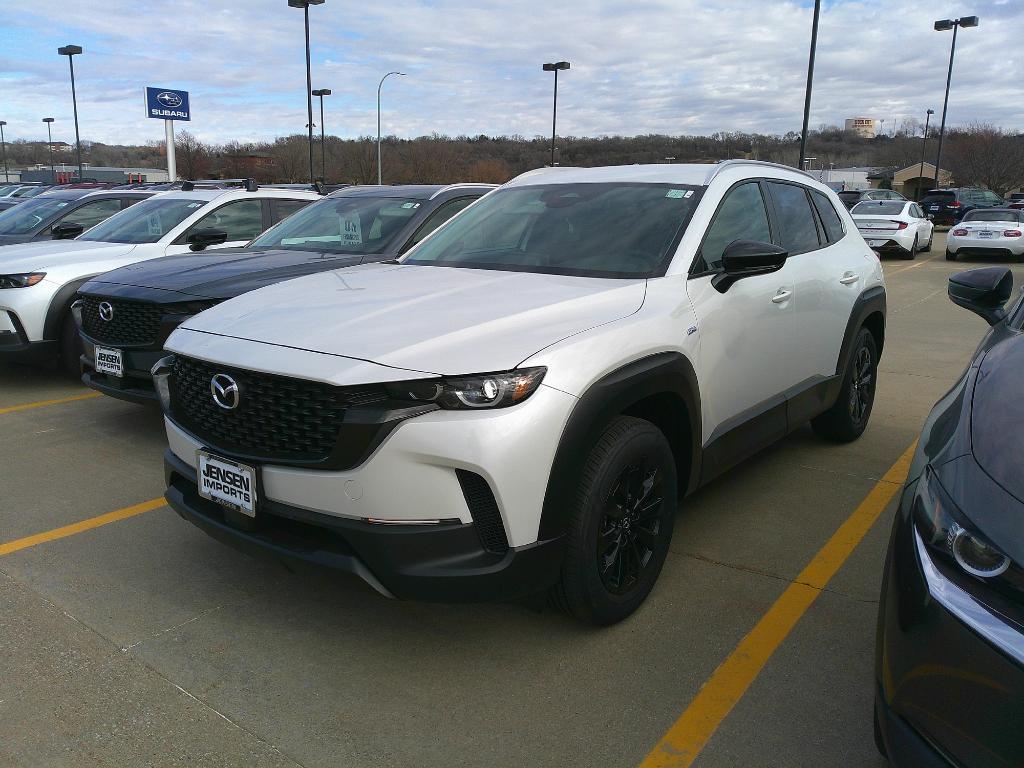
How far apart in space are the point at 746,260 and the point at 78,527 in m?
3.44

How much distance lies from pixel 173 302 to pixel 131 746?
314 cm

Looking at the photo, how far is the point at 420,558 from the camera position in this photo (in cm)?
262

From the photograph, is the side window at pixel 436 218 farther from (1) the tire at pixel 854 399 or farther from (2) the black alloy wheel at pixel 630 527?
(2) the black alloy wheel at pixel 630 527

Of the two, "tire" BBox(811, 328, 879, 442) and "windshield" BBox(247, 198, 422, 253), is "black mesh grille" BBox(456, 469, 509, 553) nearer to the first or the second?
"tire" BBox(811, 328, 879, 442)

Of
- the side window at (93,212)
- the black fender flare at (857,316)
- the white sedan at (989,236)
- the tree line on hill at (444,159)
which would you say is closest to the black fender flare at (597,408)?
the black fender flare at (857,316)

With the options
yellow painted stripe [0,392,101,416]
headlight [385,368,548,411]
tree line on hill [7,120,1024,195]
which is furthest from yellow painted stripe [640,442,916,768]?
tree line on hill [7,120,1024,195]

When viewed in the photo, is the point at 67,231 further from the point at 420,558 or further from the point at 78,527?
the point at 420,558

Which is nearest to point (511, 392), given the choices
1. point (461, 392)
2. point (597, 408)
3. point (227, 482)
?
point (461, 392)

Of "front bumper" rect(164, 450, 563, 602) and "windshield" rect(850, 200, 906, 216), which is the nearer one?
"front bumper" rect(164, 450, 563, 602)

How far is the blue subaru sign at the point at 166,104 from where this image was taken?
859 inches

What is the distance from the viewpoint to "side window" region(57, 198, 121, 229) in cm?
1101

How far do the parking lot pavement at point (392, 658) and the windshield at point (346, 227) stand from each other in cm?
266

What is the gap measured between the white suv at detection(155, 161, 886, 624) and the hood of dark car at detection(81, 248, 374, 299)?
1338mm

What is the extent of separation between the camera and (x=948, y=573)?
187 centimetres
